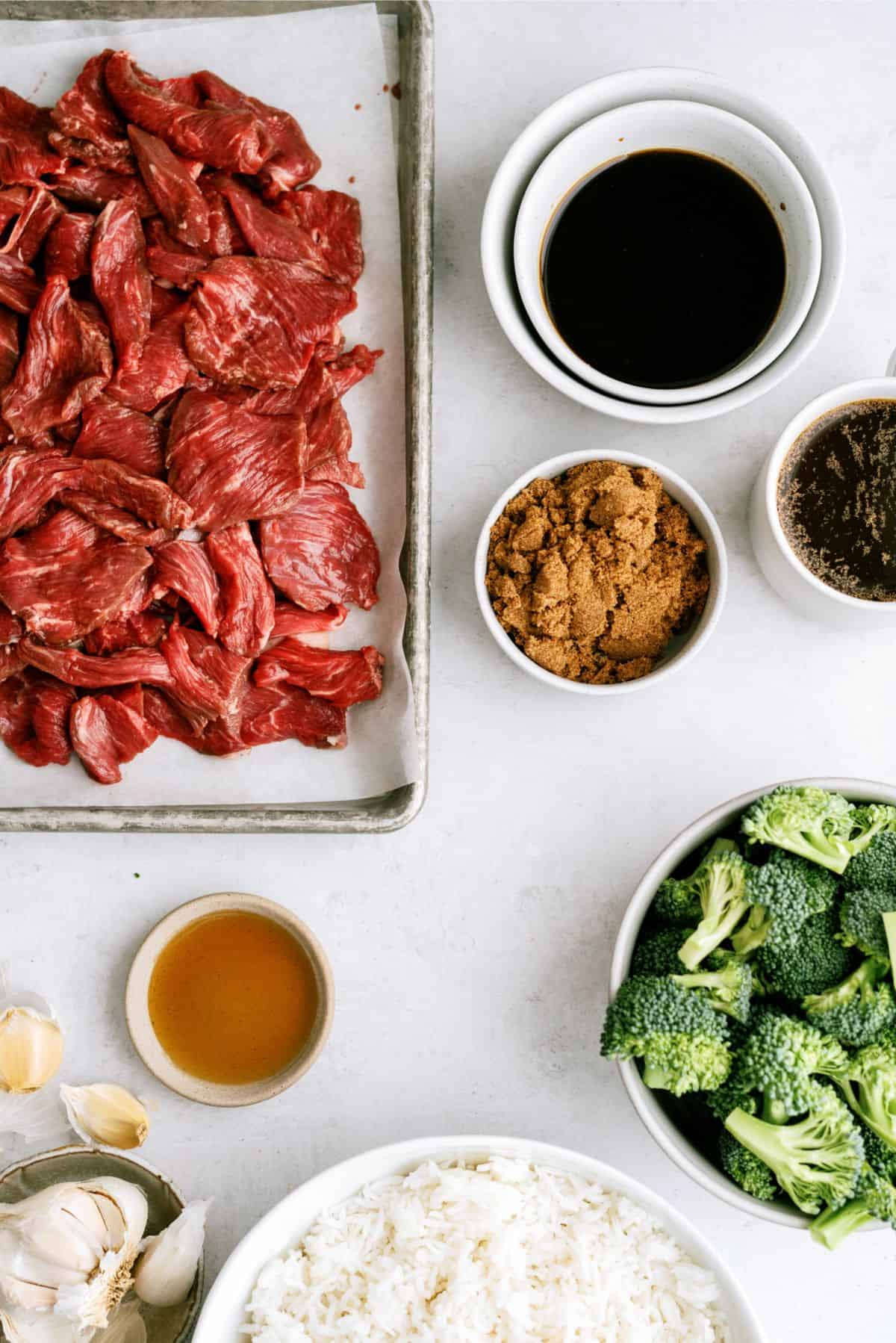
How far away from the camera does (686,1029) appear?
6.15 ft

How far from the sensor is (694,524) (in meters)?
2.12

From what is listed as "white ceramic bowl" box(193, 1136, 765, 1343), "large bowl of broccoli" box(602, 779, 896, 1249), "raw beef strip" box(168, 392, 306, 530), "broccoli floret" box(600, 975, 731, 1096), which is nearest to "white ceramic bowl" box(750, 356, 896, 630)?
"large bowl of broccoli" box(602, 779, 896, 1249)

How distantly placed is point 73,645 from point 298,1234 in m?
1.20

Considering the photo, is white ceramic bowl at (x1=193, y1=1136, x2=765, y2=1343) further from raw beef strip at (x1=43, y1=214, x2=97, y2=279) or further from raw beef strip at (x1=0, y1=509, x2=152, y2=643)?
raw beef strip at (x1=43, y1=214, x2=97, y2=279)

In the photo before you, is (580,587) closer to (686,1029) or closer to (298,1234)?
(686,1029)

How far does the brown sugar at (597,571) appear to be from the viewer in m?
2.03

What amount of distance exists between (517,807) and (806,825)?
0.60 meters

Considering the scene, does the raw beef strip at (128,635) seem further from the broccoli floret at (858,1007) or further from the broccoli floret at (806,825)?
the broccoli floret at (858,1007)

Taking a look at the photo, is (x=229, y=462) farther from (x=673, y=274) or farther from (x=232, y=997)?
(x=232, y=997)

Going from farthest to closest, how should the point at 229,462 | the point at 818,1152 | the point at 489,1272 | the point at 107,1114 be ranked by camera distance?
the point at 107,1114 → the point at 229,462 → the point at 489,1272 → the point at 818,1152

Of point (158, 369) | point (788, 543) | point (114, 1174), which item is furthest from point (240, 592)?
point (114, 1174)

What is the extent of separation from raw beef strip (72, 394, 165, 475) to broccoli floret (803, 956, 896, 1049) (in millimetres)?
1597

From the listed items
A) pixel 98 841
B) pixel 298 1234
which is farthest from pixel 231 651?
pixel 298 1234

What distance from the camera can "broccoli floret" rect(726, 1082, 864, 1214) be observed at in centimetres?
184
